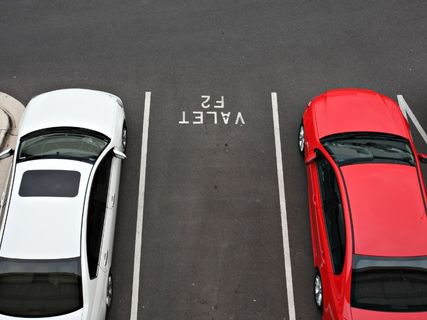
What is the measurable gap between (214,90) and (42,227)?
5.15 m

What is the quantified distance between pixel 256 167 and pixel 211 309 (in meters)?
3.08

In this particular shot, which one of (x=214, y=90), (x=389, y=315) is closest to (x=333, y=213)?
(x=389, y=315)

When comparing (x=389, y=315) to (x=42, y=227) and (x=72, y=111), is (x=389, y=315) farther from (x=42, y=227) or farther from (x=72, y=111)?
(x=72, y=111)

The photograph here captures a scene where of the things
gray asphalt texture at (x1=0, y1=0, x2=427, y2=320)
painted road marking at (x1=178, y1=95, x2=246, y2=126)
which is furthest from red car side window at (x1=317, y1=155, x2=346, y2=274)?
painted road marking at (x1=178, y1=95, x2=246, y2=126)

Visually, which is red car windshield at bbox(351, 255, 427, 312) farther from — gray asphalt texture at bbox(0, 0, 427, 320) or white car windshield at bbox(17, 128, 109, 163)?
white car windshield at bbox(17, 128, 109, 163)

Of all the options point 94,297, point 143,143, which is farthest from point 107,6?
point 94,297

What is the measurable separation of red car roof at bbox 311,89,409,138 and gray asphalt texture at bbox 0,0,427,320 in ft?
3.79

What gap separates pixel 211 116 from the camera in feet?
34.4

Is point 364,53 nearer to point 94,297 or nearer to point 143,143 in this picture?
point 143,143

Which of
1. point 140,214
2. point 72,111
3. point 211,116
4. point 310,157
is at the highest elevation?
point 211,116

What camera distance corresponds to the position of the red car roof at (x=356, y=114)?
29.0ft

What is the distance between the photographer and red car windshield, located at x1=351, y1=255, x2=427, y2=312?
709 cm

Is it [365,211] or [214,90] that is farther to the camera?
[214,90]

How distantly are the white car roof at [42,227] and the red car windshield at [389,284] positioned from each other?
4428mm
